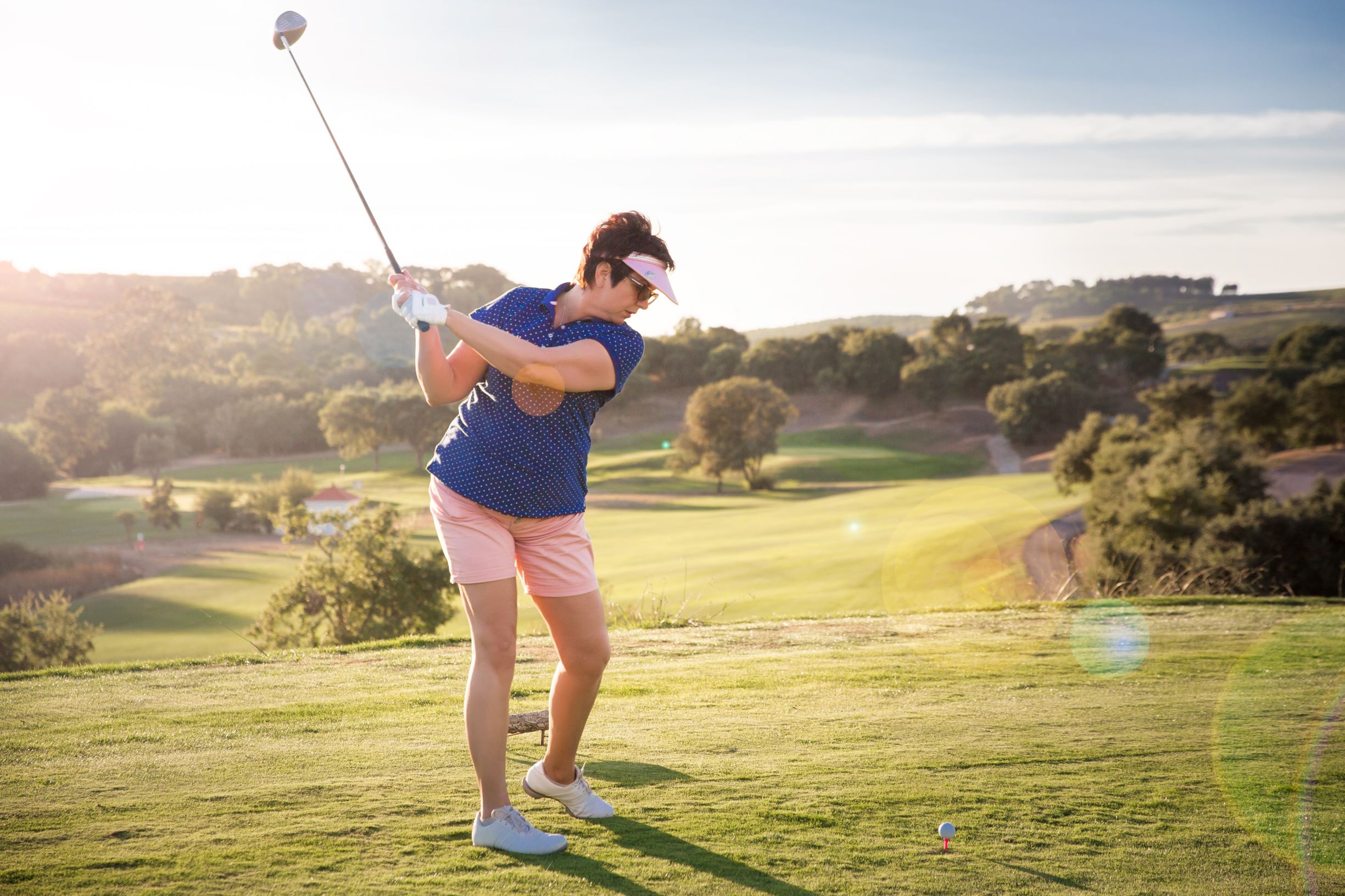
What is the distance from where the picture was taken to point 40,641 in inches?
620

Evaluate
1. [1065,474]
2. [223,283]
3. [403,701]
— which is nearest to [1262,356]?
[1065,474]

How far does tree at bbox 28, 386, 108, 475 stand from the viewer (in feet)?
196

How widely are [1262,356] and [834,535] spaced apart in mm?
62429

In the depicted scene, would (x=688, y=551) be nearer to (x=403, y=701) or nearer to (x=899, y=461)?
(x=403, y=701)

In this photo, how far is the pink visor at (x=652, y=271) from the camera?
3363mm

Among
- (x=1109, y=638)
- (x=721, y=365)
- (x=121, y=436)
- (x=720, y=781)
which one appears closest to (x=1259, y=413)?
(x=721, y=365)

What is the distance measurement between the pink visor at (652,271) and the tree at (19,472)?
5863cm

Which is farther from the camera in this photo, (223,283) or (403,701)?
(223,283)

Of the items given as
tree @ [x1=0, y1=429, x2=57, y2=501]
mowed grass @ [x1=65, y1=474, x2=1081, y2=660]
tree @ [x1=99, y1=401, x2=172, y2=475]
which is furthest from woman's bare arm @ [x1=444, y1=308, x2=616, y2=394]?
tree @ [x1=99, y1=401, x2=172, y2=475]

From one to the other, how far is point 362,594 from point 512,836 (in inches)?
637

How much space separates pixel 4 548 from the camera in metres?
32.0

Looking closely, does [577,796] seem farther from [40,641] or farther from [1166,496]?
[1166,496]

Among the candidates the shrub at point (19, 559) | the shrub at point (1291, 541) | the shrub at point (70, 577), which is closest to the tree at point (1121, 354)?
the shrub at point (1291, 541)

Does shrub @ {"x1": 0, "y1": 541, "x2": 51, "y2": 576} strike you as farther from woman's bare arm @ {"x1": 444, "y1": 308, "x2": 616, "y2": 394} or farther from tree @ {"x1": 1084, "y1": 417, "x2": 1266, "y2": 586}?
woman's bare arm @ {"x1": 444, "y1": 308, "x2": 616, "y2": 394}
